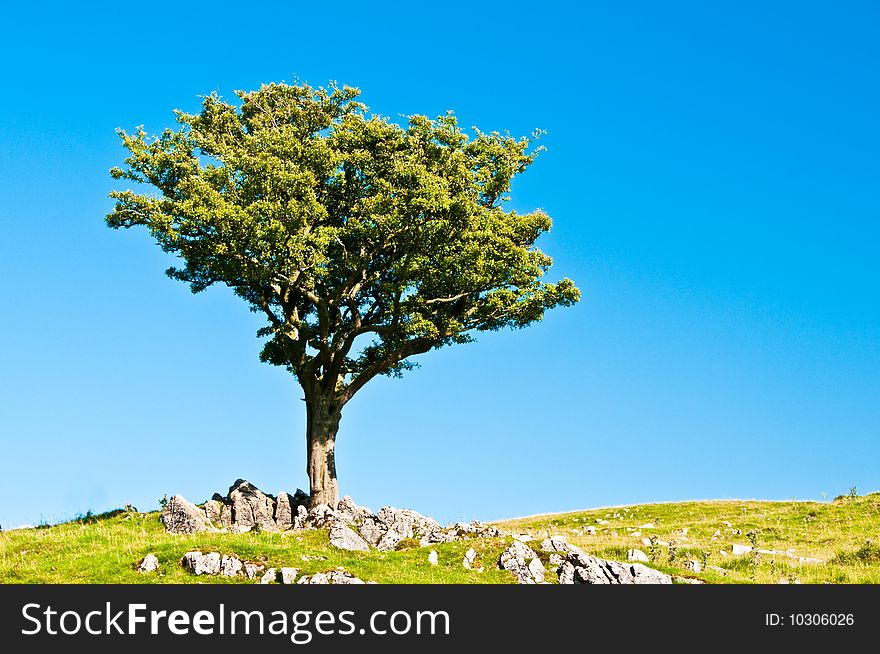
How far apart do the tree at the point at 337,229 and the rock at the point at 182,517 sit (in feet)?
17.5

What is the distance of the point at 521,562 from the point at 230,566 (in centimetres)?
972

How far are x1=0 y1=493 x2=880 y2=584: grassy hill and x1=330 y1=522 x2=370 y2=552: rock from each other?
1.50 ft

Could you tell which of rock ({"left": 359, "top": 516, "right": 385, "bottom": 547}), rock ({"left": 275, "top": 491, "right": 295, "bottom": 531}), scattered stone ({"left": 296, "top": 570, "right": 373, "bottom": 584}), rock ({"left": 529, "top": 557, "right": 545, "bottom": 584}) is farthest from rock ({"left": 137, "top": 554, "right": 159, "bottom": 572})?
rock ({"left": 529, "top": 557, "right": 545, "bottom": 584})

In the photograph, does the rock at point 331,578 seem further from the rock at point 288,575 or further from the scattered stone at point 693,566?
the scattered stone at point 693,566

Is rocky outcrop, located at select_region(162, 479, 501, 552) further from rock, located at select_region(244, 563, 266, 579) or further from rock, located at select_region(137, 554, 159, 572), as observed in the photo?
rock, located at select_region(137, 554, 159, 572)

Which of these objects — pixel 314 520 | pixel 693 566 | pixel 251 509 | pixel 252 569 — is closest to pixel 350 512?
pixel 314 520

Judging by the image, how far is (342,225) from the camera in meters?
37.9

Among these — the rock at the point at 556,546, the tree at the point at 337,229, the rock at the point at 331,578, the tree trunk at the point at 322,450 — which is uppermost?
the tree at the point at 337,229

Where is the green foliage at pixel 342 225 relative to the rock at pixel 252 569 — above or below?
above

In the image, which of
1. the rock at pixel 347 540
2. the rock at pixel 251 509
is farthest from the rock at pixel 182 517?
the rock at pixel 347 540

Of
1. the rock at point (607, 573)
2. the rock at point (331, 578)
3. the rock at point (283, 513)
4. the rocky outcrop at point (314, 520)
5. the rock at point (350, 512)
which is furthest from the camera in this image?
the rock at point (283, 513)

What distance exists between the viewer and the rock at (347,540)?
3089cm

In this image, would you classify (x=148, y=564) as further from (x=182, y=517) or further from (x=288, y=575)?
(x=182, y=517)

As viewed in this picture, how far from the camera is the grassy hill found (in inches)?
1080
